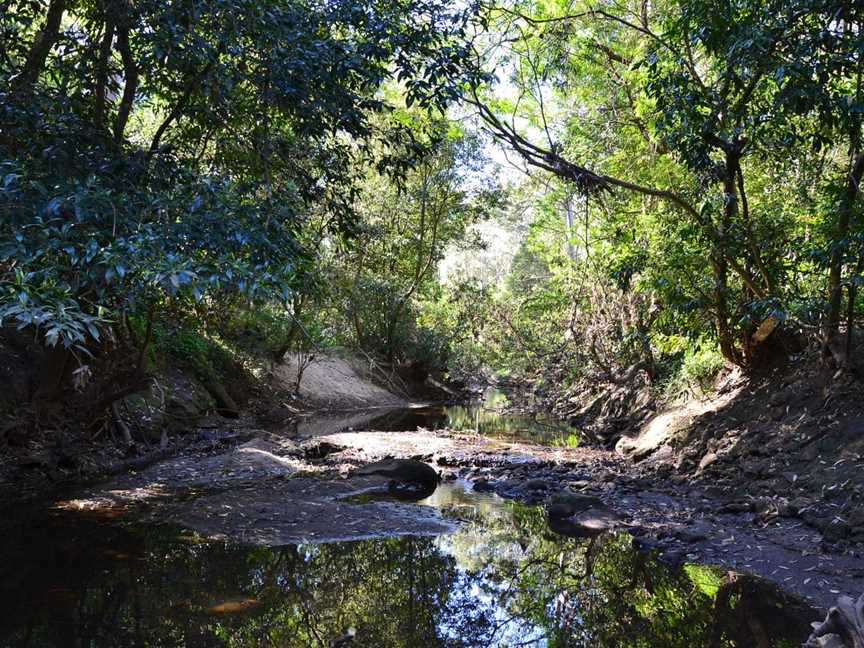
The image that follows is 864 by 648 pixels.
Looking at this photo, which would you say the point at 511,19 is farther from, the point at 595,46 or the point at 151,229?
the point at 151,229

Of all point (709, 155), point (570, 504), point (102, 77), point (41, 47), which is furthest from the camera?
point (709, 155)

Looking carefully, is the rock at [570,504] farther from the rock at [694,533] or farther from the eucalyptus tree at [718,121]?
the eucalyptus tree at [718,121]

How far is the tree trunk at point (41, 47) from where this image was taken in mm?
7168

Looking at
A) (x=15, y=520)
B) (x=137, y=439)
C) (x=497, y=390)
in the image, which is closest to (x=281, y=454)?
(x=137, y=439)

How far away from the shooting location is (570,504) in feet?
30.0

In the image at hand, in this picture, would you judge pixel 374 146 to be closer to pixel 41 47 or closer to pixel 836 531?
pixel 41 47

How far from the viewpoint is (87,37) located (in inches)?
326

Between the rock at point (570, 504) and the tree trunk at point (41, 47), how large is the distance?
8326mm

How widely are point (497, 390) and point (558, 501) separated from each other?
30.3m

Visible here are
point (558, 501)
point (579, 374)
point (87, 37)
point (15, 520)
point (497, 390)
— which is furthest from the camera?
point (497, 390)

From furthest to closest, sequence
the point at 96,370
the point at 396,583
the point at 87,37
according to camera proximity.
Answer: the point at 96,370 → the point at 87,37 → the point at 396,583

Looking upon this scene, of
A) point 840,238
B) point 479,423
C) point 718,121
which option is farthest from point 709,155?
point 479,423

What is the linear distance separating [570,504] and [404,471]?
3089 mm

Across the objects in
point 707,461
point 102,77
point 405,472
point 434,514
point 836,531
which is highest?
point 102,77
